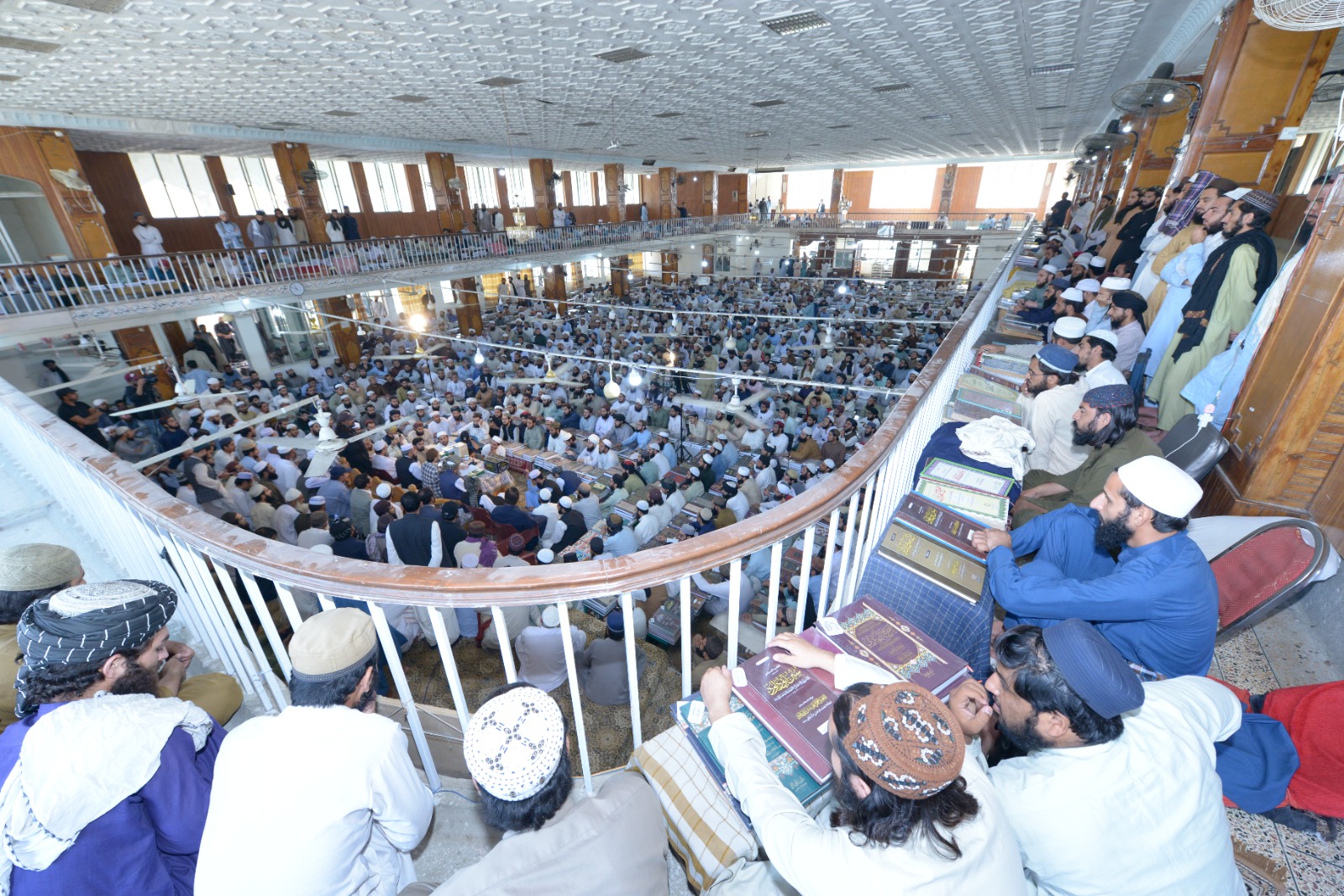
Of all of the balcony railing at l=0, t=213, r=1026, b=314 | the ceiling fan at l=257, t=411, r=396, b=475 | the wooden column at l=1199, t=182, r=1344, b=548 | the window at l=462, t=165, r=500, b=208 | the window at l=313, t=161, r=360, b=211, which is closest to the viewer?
the wooden column at l=1199, t=182, r=1344, b=548

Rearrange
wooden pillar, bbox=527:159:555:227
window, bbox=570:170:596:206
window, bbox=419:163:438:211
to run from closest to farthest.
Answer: wooden pillar, bbox=527:159:555:227
window, bbox=419:163:438:211
window, bbox=570:170:596:206

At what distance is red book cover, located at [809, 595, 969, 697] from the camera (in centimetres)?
140

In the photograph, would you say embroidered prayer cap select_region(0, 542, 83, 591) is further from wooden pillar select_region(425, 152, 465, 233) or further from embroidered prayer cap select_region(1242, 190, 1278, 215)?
wooden pillar select_region(425, 152, 465, 233)

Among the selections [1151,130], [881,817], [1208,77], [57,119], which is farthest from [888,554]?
[57,119]

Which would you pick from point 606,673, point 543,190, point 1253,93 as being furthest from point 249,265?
point 1253,93

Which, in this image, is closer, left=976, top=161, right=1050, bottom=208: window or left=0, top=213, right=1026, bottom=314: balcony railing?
left=0, top=213, right=1026, bottom=314: balcony railing

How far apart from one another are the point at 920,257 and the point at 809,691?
26482 mm

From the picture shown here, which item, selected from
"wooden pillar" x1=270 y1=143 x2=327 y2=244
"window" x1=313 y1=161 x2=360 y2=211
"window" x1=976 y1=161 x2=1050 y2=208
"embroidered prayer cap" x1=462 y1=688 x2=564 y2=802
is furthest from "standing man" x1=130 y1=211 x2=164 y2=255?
"window" x1=976 y1=161 x2=1050 y2=208

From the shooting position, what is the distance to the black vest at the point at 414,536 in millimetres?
4730

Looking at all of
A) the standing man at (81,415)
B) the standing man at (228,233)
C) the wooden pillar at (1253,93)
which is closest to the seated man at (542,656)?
the standing man at (81,415)

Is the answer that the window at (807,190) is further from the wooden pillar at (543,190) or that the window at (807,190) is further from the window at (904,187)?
the wooden pillar at (543,190)

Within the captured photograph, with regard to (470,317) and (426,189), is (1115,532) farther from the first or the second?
(426,189)

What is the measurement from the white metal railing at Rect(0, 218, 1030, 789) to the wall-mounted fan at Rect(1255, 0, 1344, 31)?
2226 millimetres

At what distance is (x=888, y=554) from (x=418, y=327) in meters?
17.4
